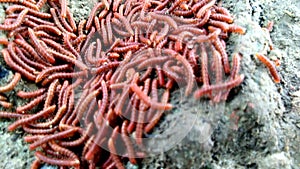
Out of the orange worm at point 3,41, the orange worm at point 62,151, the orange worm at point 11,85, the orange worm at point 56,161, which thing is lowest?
the orange worm at point 56,161

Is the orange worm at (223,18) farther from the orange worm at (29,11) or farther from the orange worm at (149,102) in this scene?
the orange worm at (29,11)

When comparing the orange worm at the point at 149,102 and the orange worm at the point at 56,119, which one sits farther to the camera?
the orange worm at the point at 56,119

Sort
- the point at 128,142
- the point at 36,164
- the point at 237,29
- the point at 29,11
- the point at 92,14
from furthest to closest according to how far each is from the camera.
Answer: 1. the point at 92,14
2. the point at 29,11
3. the point at 237,29
4. the point at 36,164
5. the point at 128,142

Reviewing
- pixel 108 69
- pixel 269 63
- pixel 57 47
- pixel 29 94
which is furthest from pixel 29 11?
pixel 269 63

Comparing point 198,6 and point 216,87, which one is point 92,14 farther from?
point 216,87

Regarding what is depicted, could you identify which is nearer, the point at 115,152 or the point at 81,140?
the point at 115,152

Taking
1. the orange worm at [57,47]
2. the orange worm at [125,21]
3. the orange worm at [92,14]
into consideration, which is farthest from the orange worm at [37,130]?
the orange worm at [92,14]

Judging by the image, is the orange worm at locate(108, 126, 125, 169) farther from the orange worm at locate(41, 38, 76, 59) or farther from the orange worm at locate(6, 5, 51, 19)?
the orange worm at locate(6, 5, 51, 19)
